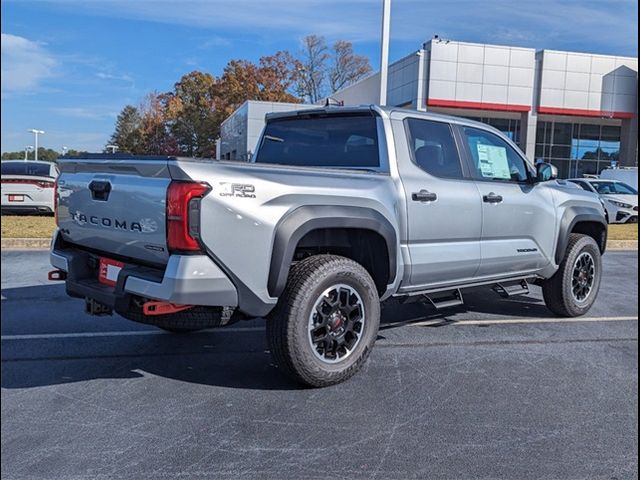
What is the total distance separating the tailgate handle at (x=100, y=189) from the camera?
3.93 m

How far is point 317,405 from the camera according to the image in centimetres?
389

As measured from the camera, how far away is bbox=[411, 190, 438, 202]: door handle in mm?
4707

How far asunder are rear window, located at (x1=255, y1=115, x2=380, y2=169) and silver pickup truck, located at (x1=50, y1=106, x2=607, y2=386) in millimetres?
13

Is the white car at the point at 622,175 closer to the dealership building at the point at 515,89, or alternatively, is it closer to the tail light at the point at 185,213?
the dealership building at the point at 515,89

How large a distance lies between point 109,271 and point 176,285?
80cm

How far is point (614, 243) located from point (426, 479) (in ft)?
40.5

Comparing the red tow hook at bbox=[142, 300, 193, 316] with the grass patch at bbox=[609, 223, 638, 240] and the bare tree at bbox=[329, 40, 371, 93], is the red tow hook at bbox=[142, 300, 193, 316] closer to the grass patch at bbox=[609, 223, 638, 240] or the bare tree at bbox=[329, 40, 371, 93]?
the grass patch at bbox=[609, 223, 638, 240]

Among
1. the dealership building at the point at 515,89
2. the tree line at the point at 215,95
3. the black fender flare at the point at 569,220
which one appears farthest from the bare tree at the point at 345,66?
the black fender flare at the point at 569,220

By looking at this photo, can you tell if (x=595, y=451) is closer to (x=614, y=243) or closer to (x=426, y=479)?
(x=426, y=479)

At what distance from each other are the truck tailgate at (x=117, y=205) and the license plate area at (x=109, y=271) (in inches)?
2.7

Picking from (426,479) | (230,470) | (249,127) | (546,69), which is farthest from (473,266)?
(546,69)

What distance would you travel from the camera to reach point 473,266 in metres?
5.28

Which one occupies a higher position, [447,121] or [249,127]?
[249,127]

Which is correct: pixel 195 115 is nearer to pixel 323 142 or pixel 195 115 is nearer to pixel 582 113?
pixel 582 113
